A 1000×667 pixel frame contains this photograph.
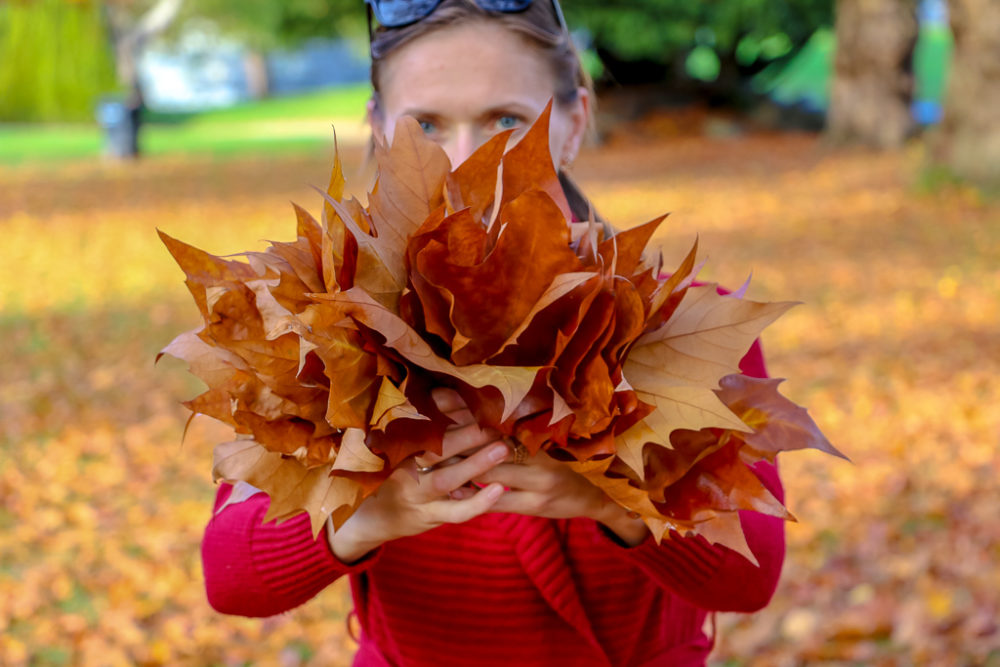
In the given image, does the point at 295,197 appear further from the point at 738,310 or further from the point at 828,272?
the point at 738,310

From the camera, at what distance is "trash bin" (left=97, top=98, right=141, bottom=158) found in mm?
22031

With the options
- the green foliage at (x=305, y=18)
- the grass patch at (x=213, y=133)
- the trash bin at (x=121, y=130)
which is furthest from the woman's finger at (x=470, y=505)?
the trash bin at (x=121, y=130)

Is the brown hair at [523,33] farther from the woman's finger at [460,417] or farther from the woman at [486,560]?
the woman's finger at [460,417]

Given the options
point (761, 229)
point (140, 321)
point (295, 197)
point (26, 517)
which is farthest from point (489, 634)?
point (295, 197)

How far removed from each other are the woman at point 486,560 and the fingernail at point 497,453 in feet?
0.89

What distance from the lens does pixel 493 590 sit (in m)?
1.98

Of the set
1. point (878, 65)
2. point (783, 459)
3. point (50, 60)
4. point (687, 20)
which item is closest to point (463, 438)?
→ point (783, 459)

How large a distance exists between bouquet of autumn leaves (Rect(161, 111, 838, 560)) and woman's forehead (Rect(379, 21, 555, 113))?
2.32ft

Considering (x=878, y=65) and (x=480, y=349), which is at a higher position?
(x=480, y=349)

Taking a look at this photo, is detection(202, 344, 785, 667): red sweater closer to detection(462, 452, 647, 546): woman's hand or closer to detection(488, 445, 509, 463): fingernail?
detection(462, 452, 647, 546): woman's hand

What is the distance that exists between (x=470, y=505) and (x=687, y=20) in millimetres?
20651

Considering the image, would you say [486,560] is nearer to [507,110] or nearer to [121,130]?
[507,110]

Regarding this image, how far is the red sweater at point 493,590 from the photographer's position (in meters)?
1.85

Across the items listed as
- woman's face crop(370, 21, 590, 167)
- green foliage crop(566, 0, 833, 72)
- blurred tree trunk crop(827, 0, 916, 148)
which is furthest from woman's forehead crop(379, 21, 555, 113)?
green foliage crop(566, 0, 833, 72)
